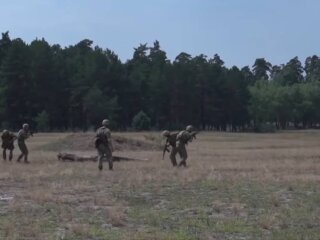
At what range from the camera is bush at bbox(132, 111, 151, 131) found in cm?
10781

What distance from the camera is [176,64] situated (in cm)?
12725

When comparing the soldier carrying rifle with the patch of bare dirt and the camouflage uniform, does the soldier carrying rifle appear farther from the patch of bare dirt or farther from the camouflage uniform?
the patch of bare dirt

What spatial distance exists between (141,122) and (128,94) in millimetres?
9568

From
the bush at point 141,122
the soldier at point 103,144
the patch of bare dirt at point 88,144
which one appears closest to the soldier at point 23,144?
the soldier at point 103,144

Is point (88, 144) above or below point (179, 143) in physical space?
below

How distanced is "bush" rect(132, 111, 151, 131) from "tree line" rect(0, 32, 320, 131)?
137mm

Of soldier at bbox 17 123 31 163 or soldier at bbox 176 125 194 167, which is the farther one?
soldier at bbox 17 123 31 163

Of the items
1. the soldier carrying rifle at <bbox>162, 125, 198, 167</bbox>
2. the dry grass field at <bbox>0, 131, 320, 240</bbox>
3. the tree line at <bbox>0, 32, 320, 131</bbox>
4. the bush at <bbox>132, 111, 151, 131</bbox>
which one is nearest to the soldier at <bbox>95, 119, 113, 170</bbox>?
the dry grass field at <bbox>0, 131, 320, 240</bbox>

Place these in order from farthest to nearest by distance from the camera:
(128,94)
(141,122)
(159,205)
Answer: (128,94) → (141,122) → (159,205)

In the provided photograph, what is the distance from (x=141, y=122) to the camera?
355 ft

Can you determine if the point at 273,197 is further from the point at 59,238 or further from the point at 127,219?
the point at 59,238

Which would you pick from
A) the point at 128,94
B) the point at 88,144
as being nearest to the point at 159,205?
the point at 88,144

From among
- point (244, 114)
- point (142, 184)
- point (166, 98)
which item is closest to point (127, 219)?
point (142, 184)

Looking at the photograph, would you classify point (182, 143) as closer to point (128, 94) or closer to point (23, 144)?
point (23, 144)
